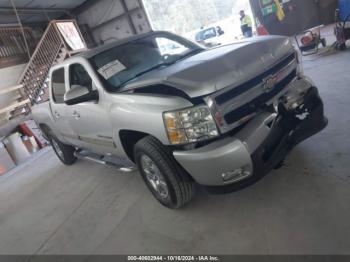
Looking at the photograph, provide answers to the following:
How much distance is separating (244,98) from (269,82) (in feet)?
1.06

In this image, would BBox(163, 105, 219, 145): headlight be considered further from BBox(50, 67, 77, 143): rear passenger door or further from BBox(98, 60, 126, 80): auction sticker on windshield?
BBox(50, 67, 77, 143): rear passenger door

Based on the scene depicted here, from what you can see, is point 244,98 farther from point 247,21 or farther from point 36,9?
point 36,9

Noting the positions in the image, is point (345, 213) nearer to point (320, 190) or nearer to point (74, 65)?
point (320, 190)

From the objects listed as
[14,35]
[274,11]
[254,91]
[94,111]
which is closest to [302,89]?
[254,91]

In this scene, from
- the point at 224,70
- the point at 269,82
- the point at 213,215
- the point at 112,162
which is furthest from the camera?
the point at 112,162

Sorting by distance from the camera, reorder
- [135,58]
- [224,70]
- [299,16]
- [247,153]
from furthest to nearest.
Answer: [299,16] → [135,58] → [224,70] → [247,153]

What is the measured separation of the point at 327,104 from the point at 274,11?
31.5 ft

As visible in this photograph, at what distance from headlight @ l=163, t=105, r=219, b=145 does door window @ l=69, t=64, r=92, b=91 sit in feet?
4.45

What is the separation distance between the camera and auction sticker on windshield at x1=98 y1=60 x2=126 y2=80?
3.02 metres

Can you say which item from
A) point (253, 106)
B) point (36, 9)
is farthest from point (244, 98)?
point (36, 9)

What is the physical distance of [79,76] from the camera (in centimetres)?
344

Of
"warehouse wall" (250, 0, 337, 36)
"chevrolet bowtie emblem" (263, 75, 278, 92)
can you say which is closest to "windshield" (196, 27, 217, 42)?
"warehouse wall" (250, 0, 337, 36)

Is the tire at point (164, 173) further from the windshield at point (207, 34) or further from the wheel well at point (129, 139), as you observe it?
the windshield at point (207, 34)

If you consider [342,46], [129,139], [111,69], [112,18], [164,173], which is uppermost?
[112,18]
